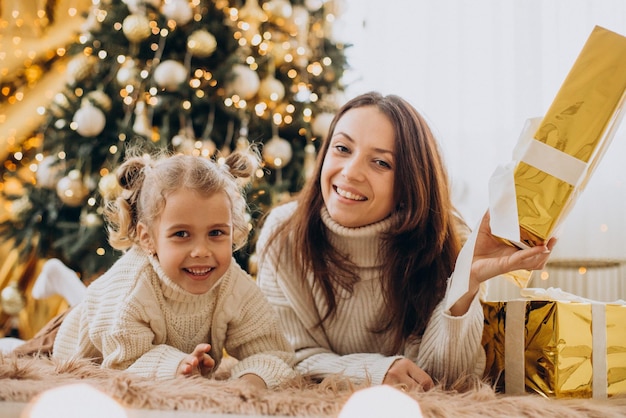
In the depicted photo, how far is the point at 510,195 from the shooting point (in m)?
1.11

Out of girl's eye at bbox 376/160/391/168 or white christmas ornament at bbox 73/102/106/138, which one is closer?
girl's eye at bbox 376/160/391/168

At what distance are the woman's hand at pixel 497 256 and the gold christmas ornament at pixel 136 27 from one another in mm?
1497

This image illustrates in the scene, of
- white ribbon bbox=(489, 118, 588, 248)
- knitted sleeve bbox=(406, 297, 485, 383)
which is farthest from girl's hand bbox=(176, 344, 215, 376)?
white ribbon bbox=(489, 118, 588, 248)

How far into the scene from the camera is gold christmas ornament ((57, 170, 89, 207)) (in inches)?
87.4

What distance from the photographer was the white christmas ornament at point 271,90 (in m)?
2.30

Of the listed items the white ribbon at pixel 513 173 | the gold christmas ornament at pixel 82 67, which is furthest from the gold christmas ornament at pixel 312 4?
the white ribbon at pixel 513 173

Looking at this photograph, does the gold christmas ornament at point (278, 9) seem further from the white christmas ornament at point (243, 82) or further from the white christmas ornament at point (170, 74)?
the white christmas ornament at point (170, 74)

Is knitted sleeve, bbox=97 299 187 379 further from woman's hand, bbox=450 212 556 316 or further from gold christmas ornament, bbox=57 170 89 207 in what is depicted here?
gold christmas ornament, bbox=57 170 89 207

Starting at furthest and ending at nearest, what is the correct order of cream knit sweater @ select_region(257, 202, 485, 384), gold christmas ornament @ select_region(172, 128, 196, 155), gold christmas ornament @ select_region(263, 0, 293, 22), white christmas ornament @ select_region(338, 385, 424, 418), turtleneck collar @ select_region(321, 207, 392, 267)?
gold christmas ornament @ select_region(263, 0, 293, 22) < gold christmas ornament @ select_region(172, 128, 196, 155) < turtleneck collar @ select_region(321, 207, 392, 267) < cream knit sweater @ select_region(257, 202, 485, 384) < white christmas ornament @ select_region(338, 385, 424, 418)

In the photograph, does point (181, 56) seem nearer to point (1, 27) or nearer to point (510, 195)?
point (1, 27)

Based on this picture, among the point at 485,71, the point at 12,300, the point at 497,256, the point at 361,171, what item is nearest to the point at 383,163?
the point at 361,171

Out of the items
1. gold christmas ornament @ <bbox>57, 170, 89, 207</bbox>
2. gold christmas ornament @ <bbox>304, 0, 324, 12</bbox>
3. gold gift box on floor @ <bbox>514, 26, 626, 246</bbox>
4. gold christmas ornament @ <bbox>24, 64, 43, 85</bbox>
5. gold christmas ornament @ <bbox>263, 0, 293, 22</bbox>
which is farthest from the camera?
gold christmas ornament @ <bbox>24, 64, 43, 85</bbox>

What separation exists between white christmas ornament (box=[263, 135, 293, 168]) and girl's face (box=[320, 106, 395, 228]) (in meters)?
0.81

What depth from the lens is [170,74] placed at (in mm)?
2172
